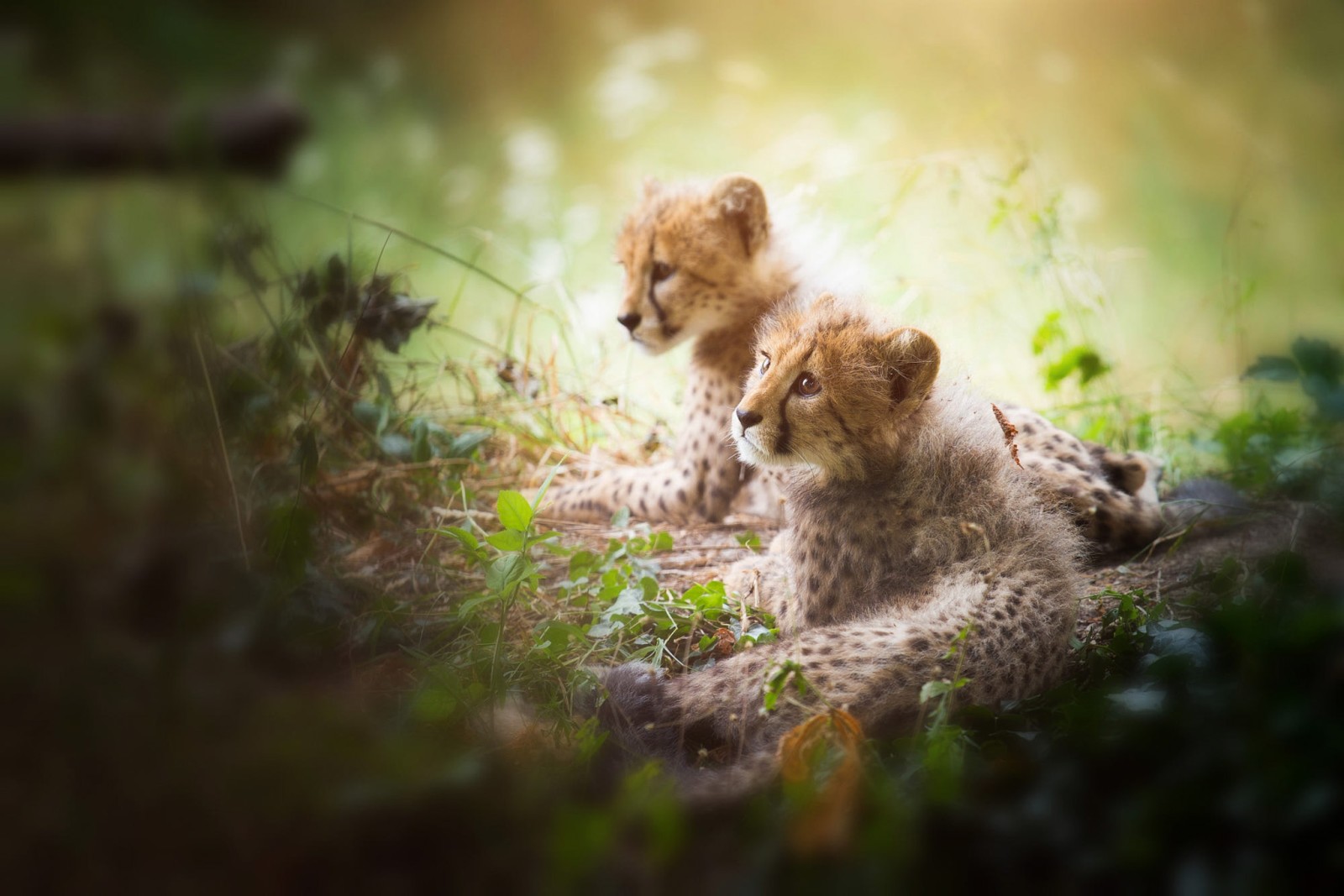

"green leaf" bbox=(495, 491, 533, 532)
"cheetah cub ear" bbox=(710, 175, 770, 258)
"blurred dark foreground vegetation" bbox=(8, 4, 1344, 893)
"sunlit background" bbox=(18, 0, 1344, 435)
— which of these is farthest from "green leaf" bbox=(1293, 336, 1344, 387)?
"cheetah cub ear" bbox=(710, 175, 770, 258)

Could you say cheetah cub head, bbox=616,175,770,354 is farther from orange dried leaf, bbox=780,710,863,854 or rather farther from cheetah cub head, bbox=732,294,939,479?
orange dried leaf, bbox=780,710,863,854

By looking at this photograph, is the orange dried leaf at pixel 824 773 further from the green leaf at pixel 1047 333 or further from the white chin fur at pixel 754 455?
the green leaf at pixel 1047 333

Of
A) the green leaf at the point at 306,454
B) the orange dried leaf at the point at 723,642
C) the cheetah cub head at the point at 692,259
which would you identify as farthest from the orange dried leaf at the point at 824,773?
the cheetah cub head at the point at 692,259

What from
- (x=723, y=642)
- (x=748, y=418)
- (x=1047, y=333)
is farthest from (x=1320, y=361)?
(x=1047, y=333)

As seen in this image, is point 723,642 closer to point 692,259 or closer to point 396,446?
point 396,446

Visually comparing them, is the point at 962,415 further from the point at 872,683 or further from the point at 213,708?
the point at 213,708

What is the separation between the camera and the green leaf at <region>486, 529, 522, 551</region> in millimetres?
2363

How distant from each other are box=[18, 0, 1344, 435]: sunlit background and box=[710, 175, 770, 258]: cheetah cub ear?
0.29 m

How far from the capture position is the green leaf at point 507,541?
2363 mm

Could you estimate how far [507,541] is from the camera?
2.37 meters

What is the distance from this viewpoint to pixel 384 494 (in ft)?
9.64

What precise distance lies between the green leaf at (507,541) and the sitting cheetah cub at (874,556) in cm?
42

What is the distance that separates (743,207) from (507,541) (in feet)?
4.80

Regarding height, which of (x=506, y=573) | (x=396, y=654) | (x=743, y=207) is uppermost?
(x=743, y=207)
